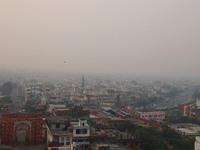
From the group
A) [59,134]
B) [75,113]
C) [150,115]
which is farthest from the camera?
[150,115]

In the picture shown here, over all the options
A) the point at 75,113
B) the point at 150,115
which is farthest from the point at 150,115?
the point at 75,113

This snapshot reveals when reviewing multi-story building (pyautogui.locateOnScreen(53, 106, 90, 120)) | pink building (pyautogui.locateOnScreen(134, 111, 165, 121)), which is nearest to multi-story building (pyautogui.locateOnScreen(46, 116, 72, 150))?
multi-story building (pyautogui.locateOnScreen(53, 106, 90, 120))

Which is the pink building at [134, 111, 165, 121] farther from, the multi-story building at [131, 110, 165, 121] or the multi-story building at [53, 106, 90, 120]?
the multi-story building at [53, 106, 90, 120]

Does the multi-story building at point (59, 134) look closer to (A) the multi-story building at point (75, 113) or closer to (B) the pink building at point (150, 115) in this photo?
(A) the multi-story building at point (75, 113)

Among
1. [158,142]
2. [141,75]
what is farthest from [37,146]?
[141,75]

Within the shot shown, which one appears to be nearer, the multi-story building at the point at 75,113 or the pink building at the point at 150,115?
the multi-story building at the point at 75,113

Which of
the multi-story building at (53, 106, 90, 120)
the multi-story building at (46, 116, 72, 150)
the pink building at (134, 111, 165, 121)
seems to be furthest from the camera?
the pink building at (134, 111, 165, 121)

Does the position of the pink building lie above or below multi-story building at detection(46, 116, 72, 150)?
below

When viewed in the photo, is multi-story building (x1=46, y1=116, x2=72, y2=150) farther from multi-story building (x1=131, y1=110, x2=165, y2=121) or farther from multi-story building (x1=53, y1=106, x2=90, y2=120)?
multi-story building (x1=131, y1=110, x2=165, y2=121)

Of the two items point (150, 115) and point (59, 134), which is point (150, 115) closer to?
point (150, 115)

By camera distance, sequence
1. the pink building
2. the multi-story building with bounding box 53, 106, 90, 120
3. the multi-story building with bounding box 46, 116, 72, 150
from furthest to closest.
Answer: the pink building, the multi-story building with bounding box 53, 106, 90, 120, the multi-story building with bounding box 46, 116, 72, 150

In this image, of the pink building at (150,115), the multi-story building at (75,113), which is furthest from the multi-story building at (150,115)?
the multi-story building at (75,113)

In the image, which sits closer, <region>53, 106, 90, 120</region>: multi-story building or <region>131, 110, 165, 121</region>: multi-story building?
<region>53, 106, 90, 120</region>: multi-story building
